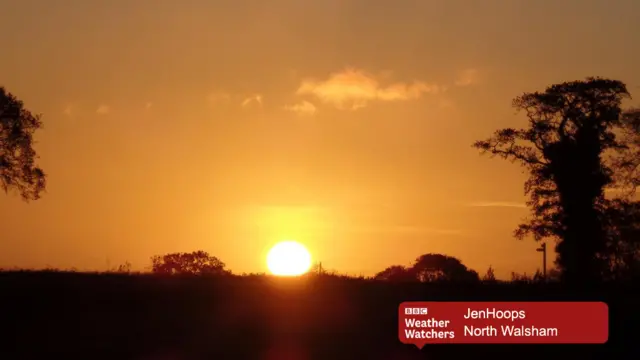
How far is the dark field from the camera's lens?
22000mm

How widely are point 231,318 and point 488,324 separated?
23.4 feet

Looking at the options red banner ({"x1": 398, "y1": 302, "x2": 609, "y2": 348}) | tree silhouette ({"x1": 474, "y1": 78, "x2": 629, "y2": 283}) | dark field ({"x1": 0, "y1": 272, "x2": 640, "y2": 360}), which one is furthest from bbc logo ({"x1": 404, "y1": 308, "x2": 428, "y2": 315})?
tree silhouette ({"x1": 474, "y1": 78, "x2": 629, "y2": 283})

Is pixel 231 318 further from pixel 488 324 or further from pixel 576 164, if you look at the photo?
pixel 576 164

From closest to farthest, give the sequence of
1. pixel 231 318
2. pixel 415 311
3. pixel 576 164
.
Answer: pixel 415 311, pixel 231 318, pixel 576 164

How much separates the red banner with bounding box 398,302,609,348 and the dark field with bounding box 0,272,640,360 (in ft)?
3.09

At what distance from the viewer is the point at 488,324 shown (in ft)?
73.3

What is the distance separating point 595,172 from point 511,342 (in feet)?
109

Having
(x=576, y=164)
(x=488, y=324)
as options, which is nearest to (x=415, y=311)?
(x=488, y=324)

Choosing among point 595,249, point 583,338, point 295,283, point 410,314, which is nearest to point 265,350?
point 410,314

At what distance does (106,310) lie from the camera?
2391cm

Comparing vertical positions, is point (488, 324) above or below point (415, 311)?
below

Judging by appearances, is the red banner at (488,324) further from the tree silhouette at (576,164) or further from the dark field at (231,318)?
the tree silhouette at (576,164)

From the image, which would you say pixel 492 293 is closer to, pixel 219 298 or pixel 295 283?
pixel 295 283

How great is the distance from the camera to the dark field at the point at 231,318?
22.0 meters
